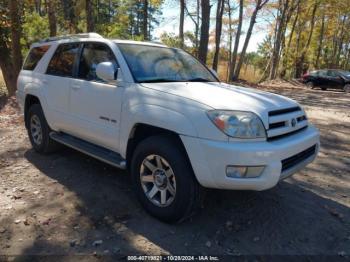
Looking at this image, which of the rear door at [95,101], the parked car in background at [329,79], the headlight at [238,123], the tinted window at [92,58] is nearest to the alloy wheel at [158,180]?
the rear door at [95,101]

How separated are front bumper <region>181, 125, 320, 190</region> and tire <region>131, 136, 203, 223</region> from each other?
0.15 meters

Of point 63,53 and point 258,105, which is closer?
point 258,105

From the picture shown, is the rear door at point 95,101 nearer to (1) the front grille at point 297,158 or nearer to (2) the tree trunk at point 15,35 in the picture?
(1) the front grille at point 297,158

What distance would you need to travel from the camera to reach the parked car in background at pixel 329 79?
24469 millimetres

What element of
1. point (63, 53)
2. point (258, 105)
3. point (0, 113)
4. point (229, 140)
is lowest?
point (0, 113)

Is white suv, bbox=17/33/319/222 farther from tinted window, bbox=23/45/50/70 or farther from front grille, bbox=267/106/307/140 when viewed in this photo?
tinted window, bbox=23/45/50/70

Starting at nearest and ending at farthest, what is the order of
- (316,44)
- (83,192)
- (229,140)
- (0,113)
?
(229,140) → (83,192) → (0,113) → (316,44)

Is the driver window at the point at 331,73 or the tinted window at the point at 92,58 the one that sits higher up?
the tinted window at the point at 92,58

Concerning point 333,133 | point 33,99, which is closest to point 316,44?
point 333,133

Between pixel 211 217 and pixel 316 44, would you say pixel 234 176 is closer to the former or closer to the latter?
pixel 211 217

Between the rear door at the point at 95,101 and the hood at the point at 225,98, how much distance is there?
55cm

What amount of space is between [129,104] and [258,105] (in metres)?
1.40

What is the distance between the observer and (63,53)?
5613 mm

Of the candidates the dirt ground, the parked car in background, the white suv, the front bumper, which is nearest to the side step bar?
the white suv
